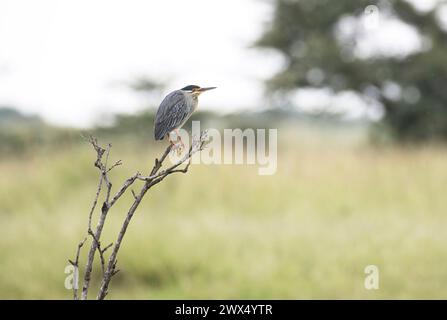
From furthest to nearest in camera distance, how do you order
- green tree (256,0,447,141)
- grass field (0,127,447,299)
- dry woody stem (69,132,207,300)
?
green tree (256,0,447,141)
grass field (0,127,447,299)
dry woody stem (69,132,207,300)

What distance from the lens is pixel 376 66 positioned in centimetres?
2209

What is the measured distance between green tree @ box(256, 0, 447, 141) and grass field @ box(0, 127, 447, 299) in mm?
10265

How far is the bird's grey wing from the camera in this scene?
1.63m

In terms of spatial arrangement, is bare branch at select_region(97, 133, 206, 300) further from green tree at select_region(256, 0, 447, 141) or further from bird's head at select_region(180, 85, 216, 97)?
green tree at select_region(256, 0, 447, 141)

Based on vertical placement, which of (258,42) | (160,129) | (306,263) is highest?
(258,42)

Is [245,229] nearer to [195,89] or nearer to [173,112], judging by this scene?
[195,89]

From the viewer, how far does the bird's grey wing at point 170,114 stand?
1628 millimetres

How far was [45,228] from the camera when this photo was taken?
8.51 m

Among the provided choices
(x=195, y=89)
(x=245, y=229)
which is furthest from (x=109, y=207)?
(x=245, y=229)

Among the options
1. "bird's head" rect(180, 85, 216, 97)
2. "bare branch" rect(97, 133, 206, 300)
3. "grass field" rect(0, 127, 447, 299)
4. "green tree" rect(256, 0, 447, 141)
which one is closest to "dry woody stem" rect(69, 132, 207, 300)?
"bare branch" rect(97, 133, 206, 300)

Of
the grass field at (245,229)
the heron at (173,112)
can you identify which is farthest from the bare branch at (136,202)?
the grass field at (245,229)

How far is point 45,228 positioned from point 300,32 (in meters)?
16.6
